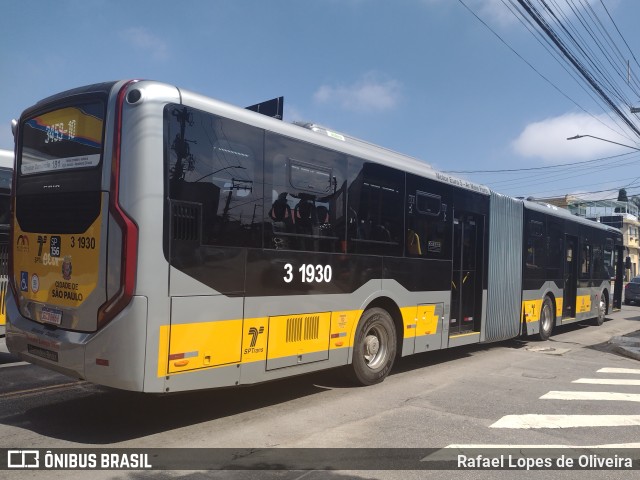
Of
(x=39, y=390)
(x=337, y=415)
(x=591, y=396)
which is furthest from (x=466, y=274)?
(x=39, y=390)

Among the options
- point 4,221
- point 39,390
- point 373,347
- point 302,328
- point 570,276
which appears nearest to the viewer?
point 302,328

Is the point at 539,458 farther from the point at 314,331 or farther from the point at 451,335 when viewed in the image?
the point at 451,335

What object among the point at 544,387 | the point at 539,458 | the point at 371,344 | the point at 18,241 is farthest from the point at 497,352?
the point at 18,241

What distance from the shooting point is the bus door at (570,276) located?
14266mm

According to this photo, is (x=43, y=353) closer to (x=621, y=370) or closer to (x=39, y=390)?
(x=39, y=390)

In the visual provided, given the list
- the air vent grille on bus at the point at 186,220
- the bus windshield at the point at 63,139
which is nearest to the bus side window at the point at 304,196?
the air vent grille on bus at the point at 186,220

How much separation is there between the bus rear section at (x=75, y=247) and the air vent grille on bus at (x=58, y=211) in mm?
10

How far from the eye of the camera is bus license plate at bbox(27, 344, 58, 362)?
17.0ft

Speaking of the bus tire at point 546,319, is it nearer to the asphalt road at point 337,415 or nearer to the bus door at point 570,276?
the bus door at point 570,276

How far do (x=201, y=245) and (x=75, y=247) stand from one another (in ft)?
4.00

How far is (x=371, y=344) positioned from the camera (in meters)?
7.66

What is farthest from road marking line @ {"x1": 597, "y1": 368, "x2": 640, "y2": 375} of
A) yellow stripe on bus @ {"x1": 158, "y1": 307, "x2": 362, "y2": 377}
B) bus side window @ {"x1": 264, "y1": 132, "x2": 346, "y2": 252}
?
bus side window @ {"x1": 264, "y1": 132, "x2": 346, "y2": 252}

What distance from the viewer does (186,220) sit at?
200 inches

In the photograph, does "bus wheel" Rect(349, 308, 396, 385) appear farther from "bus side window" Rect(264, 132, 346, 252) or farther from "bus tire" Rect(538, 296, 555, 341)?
"bus tire" Rect(538, 296, 555, 341)
